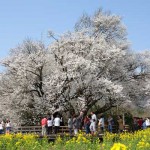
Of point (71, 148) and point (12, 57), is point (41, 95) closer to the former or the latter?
point (12, 57)

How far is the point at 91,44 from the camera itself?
38188mm

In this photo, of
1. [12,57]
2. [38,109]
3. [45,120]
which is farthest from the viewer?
[12,57]

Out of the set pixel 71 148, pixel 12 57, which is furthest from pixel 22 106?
pixel 71 148

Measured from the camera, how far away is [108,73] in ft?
129

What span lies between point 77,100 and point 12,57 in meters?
7.32

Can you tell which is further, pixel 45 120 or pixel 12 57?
pixel 12 57

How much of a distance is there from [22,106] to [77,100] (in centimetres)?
490

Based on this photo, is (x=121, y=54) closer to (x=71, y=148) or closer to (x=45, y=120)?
(x=45, y=120)

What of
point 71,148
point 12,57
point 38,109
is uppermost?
point 12,57

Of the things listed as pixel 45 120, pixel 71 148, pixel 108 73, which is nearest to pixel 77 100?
pixel 108 73

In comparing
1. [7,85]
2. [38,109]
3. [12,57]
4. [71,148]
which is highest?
[12,57]

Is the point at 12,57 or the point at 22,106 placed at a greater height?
the point at 12,57

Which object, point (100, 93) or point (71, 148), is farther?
point (100, 93)

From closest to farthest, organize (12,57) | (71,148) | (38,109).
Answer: (71,148) < (38,109) < (12,57)
